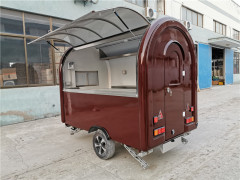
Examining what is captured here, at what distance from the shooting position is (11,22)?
258 inches

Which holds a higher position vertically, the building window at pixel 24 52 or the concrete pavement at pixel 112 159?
the building window at pixel 24 52

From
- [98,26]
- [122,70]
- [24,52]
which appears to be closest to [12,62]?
[24,52]

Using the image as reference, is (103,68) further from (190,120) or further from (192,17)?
(192,17)

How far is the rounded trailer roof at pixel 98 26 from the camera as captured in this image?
315cm

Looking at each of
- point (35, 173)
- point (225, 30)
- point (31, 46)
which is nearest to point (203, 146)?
point (35, 173)

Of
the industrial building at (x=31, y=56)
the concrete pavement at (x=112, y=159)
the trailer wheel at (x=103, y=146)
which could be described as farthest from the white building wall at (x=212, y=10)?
the trailer wheel at (x=103, y=146)

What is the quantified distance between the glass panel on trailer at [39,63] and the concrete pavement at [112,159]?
250 cm

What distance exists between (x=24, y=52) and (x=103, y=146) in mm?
5200

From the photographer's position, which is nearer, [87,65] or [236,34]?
[87,65]

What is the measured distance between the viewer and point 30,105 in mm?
6906

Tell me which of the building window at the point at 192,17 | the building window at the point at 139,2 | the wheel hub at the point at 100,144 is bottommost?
the wheel hub at the point at 100,144

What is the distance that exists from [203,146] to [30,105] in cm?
593

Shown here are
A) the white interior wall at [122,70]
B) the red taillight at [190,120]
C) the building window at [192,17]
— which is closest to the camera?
the red taillight at [190,120]

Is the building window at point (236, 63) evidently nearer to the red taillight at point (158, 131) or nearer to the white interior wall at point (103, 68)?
the white interior wall at point (103, 68)
